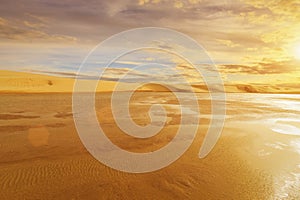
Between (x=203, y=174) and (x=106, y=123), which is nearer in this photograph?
(x=203, y=174)

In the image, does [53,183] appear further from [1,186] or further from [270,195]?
[270,195]

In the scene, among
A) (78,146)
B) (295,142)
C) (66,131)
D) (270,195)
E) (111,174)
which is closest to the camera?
(270,195)

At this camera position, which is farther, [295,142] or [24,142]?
[295,142]

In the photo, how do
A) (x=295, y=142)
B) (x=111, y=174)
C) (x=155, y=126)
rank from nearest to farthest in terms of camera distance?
(x=111, y=174)
(x=295, y=142)
(x=155, y=126)

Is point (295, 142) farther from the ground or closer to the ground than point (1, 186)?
farther from the ground

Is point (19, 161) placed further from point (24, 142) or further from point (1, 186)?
point (24, 142)

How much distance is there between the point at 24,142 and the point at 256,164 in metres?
8.65

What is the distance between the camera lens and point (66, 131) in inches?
441

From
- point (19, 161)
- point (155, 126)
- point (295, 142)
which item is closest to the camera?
point (19, 161)

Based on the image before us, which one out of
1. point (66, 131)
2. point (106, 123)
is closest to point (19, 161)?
point (66, 131)

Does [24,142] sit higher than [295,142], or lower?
lower

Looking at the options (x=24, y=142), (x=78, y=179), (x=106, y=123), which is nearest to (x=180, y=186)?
(x=78, y=179)

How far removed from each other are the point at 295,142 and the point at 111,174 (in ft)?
27.8

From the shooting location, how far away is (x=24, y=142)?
30.0 feet
